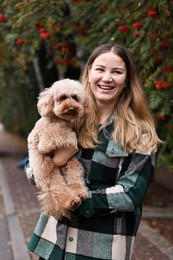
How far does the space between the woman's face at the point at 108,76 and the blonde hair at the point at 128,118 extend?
1.6 inches

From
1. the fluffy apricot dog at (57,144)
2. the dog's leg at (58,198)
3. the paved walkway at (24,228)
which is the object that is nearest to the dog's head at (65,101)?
the fluffy apricot dog at (57,144)

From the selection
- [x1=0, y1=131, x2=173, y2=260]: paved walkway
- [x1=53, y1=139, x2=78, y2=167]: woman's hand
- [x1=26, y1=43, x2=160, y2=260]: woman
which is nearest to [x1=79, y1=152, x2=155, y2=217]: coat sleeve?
[x1=26, y1=43, x2=160, y2=260]: woman

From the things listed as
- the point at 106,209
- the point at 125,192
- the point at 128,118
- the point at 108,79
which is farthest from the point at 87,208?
the point at 108,79

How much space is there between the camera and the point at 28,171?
113 inches

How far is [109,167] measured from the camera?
2635 mm

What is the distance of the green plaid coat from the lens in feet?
8.39

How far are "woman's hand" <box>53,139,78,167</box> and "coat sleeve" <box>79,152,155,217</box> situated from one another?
0.25m

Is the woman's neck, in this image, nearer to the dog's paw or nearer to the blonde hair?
the blonde hair

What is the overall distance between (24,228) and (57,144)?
543 cm

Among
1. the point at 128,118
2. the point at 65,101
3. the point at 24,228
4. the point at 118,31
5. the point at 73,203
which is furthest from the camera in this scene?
the point at 24,228

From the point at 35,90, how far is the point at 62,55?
9169 mm

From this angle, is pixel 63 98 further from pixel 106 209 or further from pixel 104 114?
pixel 106 209

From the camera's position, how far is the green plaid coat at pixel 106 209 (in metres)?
2.56

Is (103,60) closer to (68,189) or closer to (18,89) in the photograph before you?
(68,189)
